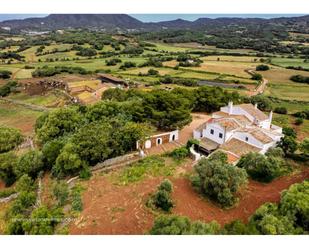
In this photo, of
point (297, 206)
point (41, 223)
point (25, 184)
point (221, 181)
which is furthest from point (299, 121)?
point (41, 223)

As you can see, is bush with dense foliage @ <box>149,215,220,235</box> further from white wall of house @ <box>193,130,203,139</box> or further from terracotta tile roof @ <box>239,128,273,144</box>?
white wall of house @ <box>193,130,203,139</box>

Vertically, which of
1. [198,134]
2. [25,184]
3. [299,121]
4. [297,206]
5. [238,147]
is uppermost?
[297,206]

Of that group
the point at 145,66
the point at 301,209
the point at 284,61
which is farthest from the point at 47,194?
the point at 284,61

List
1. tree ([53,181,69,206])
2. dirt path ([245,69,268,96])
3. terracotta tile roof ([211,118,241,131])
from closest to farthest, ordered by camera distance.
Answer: tree ([53,181,69,206])
terracotta tile roof ([211,118,241,131])
dirt path ([245,69,268,96])

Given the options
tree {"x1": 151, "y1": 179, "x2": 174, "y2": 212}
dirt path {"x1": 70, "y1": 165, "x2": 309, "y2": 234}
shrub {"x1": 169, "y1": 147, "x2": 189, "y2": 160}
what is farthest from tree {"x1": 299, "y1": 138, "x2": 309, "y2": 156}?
tree {"x1": 151, "y1": 179, "x2": 174, "y2": 212}

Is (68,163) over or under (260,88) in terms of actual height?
over

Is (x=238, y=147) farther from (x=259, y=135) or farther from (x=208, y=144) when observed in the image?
(x=208, y=144)
